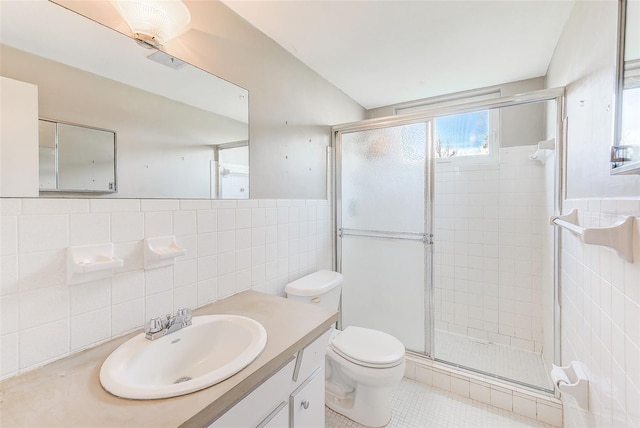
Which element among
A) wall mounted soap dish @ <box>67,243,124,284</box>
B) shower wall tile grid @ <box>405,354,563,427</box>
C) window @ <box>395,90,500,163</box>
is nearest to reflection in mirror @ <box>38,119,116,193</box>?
wall mounted soap dish @ <box>67,243,124,284</box>

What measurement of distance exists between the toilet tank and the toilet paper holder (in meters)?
1.15

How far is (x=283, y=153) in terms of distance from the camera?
6.01 feet

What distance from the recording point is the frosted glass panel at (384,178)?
6.57 feet

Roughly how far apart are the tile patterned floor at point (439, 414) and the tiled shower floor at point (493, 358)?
0.94ft

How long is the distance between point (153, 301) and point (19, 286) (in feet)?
1.31

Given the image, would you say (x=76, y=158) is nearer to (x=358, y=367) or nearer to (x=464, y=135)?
(x=358, y=367)

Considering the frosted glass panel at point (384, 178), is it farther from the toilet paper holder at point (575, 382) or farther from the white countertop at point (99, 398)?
the white countertop at point (99, 398)

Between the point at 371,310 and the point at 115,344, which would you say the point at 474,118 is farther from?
the point at 115,344

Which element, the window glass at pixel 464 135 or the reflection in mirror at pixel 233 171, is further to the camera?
the window glass at pixel 464 135

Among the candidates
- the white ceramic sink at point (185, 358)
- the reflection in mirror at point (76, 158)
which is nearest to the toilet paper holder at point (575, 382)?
the white ceramic sink at point (185, 358)

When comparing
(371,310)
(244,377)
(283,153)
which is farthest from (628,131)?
(371,310)

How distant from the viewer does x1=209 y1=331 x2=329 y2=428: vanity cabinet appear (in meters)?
0.79

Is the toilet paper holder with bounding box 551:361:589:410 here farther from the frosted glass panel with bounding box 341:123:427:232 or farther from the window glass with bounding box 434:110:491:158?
the window glass with bounding box 434:110:491:158

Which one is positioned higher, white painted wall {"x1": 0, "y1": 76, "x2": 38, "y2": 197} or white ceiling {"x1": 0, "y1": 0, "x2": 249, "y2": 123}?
white ceiling {"x1": 0, "y1": 0, "x2": 249, "y2": 123}
